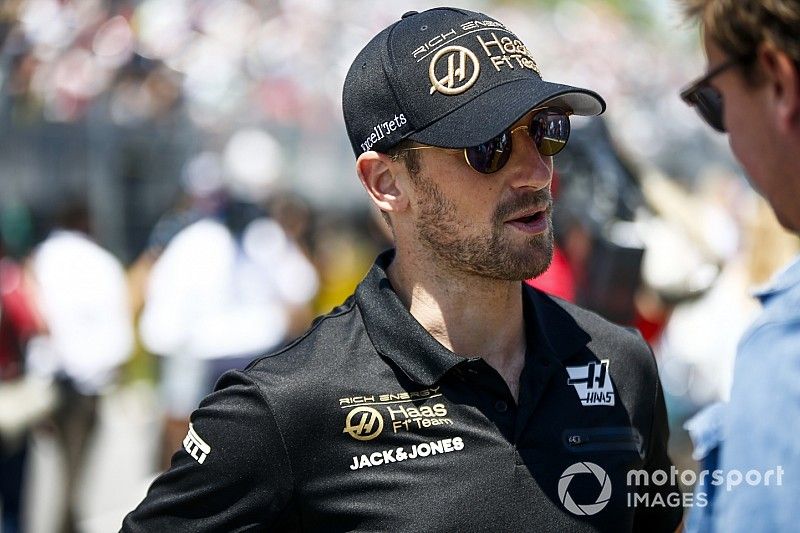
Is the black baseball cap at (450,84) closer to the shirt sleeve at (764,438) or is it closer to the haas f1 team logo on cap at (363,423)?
the haas f1 team logo on cap at (363,423)

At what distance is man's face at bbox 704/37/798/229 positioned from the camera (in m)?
1.60

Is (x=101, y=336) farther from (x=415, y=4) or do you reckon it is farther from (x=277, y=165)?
(x=415, y=4)

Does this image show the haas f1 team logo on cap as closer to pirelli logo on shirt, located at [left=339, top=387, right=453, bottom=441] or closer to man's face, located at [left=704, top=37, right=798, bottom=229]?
pirelli logo on shirt, located at [left=339, top=387, right=453, bottom=441]

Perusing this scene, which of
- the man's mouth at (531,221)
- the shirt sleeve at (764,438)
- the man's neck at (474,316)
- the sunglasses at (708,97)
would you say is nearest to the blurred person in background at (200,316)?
the man's neck at (474,316)

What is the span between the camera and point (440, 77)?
256 centimetres

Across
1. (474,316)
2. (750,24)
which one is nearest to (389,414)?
(474,316)

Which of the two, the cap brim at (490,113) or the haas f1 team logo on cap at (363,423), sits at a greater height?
the cap brim at (490,113)

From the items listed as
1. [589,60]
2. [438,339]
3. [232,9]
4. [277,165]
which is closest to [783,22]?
[438,339]

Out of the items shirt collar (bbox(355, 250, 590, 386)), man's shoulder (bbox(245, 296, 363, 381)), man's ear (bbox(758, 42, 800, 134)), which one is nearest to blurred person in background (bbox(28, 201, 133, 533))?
shirt collar (bbox(355, 250, 590, 386))

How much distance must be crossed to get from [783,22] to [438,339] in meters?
1.27

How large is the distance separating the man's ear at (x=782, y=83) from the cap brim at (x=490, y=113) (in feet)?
2.88

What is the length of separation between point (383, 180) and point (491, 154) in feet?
1.10

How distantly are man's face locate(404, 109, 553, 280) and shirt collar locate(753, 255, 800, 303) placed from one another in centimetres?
88

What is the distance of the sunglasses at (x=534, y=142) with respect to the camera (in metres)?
2.55
